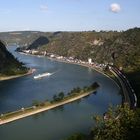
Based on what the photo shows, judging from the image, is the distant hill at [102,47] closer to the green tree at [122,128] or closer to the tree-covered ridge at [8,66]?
the tree-covered ridge at [8,66]

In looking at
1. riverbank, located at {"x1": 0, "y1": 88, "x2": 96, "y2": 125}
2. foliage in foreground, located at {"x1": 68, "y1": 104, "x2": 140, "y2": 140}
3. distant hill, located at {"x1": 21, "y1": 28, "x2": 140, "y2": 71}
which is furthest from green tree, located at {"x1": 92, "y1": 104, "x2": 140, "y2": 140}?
distant hill, located at {"x1": 21, "y1": 28, "x2": 140, "y2": 71}

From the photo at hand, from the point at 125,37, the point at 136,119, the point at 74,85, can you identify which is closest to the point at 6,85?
the point at 74,85

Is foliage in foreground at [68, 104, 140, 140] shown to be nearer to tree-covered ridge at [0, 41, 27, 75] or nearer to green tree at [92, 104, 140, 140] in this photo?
green tree at [92, 104, 140, 140]

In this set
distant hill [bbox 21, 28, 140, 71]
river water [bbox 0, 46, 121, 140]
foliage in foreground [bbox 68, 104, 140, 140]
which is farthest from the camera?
distant hill [bbox 21, 28, 140, 71]

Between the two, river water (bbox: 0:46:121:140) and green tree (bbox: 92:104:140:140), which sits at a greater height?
green tree (bbox: 92:104:140:140)

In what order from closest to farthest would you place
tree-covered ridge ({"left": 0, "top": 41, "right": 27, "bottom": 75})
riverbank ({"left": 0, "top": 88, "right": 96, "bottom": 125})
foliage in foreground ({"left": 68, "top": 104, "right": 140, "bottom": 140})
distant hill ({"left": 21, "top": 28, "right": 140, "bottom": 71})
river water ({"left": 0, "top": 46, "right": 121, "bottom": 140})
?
foliage in foreground ({"left": 68, "top": 104, "right": 140, "bottom": 140})
river water ({"left": 0, "top": 46, "right": 121, "bottom": 140})
riverbank ({"left": 0, "top": 88, "right": 96, "bottom": 125})
tree-covered ridge ({"left": 0, "top": 41, "right": 27, "bottom": 75})
distant hill ({"left": 21, "top": 28, "right": 140, "bottom": 71})

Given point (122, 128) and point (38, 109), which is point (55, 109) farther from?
point (122, 128)

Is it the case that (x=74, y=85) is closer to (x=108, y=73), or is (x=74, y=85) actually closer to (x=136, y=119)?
(x=108, y=73)

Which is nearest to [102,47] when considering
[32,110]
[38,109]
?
[38,109]

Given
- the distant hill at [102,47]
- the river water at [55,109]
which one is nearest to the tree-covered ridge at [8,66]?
the river water at [55,109]
